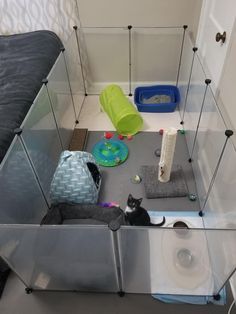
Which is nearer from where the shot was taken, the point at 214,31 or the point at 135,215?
the point at 135,215

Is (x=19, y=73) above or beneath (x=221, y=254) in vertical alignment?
above

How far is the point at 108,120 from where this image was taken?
219 centimetres

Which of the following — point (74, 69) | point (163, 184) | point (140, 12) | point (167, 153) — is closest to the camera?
point (167, 153)

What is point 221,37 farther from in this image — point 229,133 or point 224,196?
point 224,196

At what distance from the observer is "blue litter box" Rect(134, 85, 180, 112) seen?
7.23 feet

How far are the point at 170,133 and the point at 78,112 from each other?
1.10 metres

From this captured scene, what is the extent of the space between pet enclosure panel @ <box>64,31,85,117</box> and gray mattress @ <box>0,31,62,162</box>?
95 mm

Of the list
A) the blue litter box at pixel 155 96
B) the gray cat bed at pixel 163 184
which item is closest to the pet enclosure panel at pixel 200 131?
the gray cat bed at pixel 163 184

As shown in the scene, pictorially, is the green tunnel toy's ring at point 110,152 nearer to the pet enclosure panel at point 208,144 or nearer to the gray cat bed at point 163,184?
the gray cat bed at point 163,184

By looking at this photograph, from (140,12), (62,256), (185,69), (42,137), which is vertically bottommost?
(62,256)

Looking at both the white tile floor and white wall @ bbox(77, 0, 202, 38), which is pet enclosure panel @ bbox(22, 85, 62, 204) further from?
white wall @ bbox(77, 0, 202, 38)

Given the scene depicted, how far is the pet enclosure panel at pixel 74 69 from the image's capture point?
2.01 meters

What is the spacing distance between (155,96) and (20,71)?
1.22m

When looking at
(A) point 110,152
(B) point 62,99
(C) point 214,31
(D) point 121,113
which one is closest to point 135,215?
(A) point 110,152
